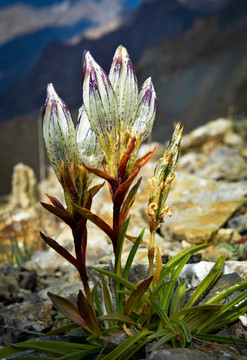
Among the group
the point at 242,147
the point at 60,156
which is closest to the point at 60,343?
the point at 60,156

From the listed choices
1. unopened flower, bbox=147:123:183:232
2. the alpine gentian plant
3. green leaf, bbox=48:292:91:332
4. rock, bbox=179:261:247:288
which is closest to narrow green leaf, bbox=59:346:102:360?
the alpine gentian plant

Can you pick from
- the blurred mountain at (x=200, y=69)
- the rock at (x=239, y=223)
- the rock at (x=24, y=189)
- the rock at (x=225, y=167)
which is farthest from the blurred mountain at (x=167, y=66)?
the rock at (x=239, y=223)

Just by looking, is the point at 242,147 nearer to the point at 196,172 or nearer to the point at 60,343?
the point at 196,172

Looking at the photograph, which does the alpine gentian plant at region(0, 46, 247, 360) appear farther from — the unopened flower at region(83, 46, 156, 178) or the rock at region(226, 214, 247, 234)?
the rock at region(226, 214, 247, 234)

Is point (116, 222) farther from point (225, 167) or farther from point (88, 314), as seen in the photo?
point (225, 167)

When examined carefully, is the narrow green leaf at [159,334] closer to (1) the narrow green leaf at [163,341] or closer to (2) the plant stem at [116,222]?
(1) the narrow green leaf at [163,341]

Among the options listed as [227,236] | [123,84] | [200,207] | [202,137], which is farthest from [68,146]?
[202,137]
